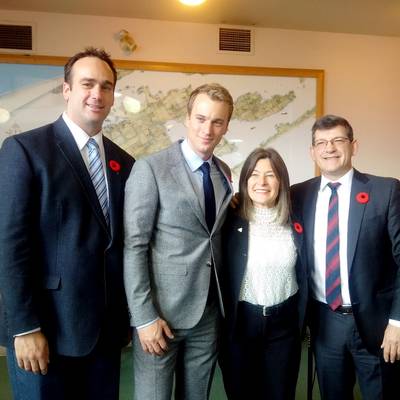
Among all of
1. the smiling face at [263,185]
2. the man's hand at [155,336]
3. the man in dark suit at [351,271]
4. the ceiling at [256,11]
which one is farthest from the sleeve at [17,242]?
the ceiling at [256,11]

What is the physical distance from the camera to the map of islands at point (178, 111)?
3074 millimetres

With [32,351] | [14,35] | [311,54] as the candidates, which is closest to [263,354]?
[32,351]

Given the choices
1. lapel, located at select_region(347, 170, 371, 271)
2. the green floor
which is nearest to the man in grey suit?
lapel, located at select_region(347, 170, 371, 271)

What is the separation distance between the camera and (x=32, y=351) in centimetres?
124

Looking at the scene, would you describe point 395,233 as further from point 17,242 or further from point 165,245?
point 17,242

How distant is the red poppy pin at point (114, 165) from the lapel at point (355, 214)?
1.07 m

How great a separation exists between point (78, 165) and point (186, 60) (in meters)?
2.23

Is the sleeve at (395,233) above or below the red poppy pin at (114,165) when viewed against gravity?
below

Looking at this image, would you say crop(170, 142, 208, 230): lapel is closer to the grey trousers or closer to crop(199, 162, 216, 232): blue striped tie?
crop(199, 162, 216, 232): blue striped tie

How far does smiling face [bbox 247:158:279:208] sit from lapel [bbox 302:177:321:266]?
194 mm

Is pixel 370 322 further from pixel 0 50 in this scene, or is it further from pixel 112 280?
pixel 0 50

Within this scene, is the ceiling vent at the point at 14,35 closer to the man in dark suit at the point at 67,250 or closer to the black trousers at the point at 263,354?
the man in dark suit at the point at 67,250

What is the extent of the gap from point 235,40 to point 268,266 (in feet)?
7.94

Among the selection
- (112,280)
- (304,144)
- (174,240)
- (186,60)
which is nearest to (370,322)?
(174,240)
